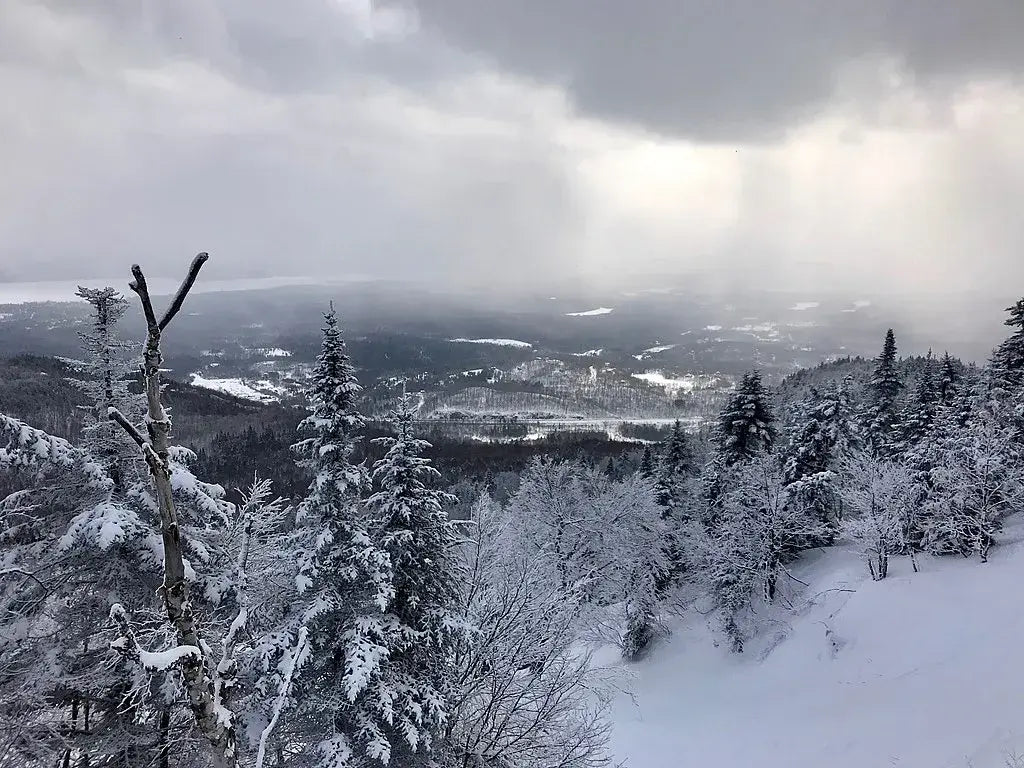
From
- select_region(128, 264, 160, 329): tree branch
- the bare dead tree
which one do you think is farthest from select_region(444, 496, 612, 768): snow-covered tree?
select_region(128, 264, 160, 329): tree branch

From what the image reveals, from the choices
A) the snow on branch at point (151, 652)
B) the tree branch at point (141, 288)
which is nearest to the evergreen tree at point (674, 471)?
the snow on branch at point (151, 652)


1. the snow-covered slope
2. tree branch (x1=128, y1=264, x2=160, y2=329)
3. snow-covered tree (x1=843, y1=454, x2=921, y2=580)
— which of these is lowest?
the snow-covered slope

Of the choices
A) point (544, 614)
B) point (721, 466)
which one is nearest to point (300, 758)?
point (544, 614)

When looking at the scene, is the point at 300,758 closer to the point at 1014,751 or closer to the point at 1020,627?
the point at 1014,751

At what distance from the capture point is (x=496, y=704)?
984cm

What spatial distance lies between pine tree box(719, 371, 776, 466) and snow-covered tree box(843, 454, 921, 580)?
5248 millimetres

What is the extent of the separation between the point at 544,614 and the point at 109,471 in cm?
922

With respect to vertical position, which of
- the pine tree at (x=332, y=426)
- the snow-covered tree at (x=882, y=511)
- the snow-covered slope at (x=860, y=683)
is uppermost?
the pine tree at (x=332, y=426)

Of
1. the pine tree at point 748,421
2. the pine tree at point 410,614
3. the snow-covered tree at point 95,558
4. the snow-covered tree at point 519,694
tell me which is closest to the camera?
the snow-covered tree at point 95,558

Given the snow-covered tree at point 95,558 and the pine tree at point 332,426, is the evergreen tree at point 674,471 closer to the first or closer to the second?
the pine tree at point 332,426

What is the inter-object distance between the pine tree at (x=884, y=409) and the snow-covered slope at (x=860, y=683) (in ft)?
54.8

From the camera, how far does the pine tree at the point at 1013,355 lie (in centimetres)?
3039

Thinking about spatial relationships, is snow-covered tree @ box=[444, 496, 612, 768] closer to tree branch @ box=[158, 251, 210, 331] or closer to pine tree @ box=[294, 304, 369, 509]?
pine tree @ box=[294, 304, 369, 509]

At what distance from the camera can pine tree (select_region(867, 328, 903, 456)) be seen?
128 feet
